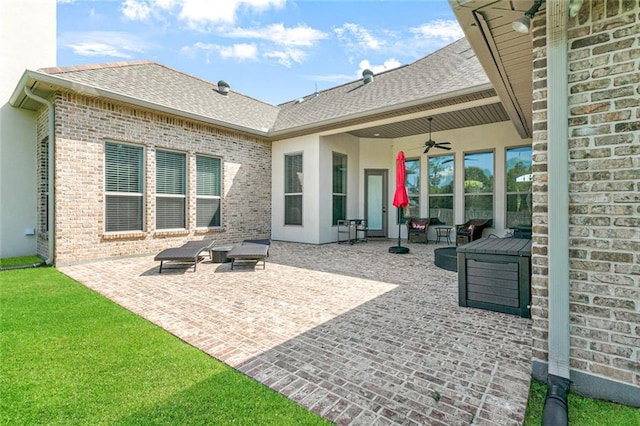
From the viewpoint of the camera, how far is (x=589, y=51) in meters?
2.03

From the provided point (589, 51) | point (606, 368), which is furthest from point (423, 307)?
point (589, 51)

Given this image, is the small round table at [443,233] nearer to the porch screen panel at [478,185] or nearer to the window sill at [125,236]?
the porch screen panel at [478,185]

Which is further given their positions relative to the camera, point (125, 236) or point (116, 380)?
point (125, 236)

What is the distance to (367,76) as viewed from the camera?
11.0 meters

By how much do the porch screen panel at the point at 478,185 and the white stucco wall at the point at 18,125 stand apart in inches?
487

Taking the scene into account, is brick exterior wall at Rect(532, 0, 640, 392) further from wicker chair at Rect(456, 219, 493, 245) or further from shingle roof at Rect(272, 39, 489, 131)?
wicker chair at Rect(456, 219, 493, 245)

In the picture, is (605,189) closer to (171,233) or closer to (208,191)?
(171,233)

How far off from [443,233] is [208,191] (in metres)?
7.95

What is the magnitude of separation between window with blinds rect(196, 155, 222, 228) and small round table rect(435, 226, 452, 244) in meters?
7.36

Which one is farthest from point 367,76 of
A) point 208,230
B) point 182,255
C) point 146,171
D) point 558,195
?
point 558,195

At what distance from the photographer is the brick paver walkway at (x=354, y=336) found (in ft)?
6.57

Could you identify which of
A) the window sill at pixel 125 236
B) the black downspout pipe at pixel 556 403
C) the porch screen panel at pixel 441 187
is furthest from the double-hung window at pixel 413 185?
the black downspout pipe at pixel 556 403

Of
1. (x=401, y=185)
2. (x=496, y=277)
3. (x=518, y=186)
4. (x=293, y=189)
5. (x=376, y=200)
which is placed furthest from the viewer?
(x=376, y=200)

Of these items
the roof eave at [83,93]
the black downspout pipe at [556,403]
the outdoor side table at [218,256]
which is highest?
the roof eave at [83,93]
